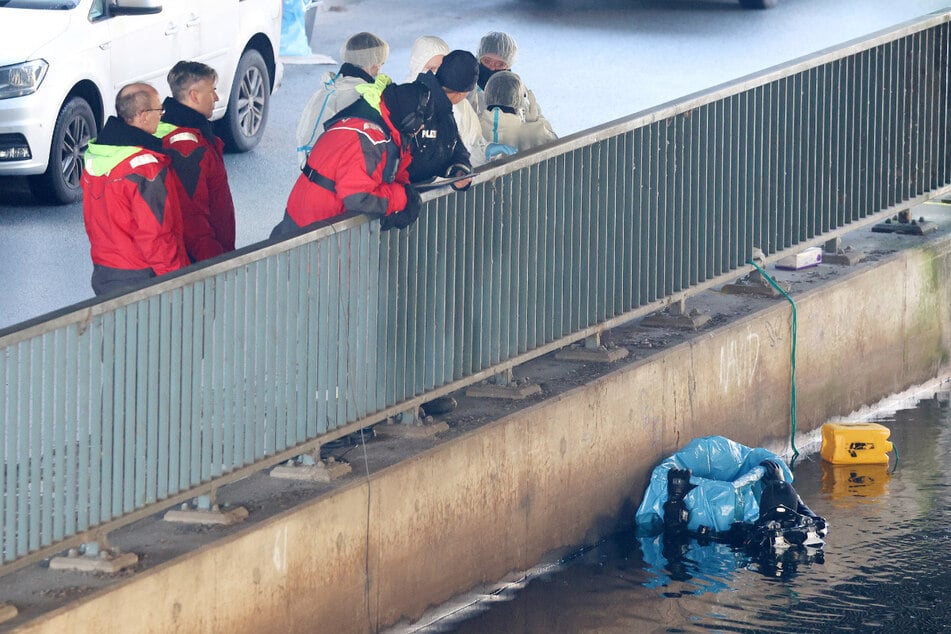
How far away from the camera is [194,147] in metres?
9.09

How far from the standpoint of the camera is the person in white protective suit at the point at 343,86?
31.1 feet

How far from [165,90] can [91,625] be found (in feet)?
29.3

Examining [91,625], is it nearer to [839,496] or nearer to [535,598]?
[535,598]

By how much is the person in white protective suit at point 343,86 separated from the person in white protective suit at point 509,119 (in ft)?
2.57

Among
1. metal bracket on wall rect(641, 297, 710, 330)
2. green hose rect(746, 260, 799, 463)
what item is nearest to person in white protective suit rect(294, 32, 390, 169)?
metal bracket on wall rect(641, 297, 710, 330)

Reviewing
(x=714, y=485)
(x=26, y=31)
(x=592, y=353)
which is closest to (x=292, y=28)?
(x=26, y=31)

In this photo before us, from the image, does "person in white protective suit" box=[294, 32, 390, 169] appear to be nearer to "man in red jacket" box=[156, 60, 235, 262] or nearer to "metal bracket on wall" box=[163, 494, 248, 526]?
"man in red jacket" box=[156, 60, 235, 262]

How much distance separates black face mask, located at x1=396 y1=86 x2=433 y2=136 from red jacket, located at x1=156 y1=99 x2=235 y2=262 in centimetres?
98

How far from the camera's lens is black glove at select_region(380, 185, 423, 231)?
817cm

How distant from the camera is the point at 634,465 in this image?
32.4ft

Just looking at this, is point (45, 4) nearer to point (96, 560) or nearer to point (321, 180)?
point (321, 180)

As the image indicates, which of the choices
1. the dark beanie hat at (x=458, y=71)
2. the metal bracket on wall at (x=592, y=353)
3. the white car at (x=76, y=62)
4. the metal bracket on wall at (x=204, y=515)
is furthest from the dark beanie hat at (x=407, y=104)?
the white car at (x=76, y=62)

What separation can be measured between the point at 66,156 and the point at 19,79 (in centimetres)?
70

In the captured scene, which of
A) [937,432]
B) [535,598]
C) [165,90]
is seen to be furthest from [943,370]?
[165,90]
